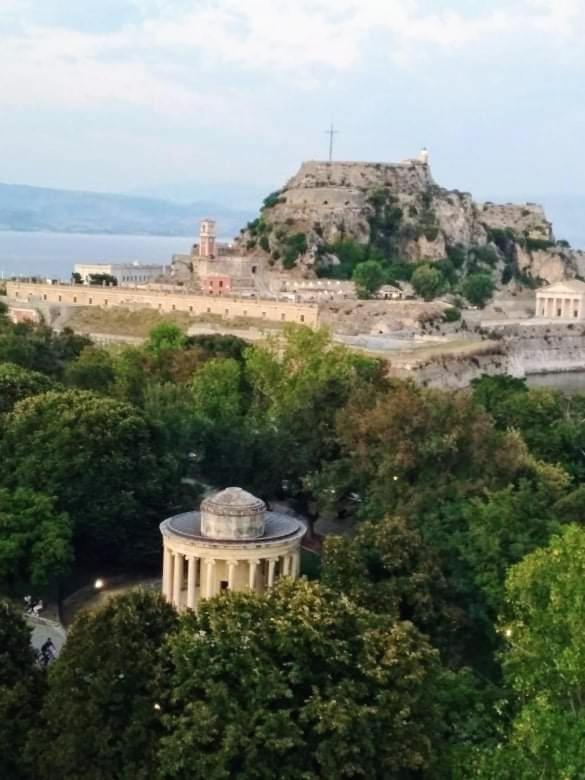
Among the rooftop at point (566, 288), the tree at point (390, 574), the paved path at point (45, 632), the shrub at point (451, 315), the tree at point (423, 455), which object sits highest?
the rooftop at point (566, 288)

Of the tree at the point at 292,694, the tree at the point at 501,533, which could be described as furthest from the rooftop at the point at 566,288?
the tree at the point at 292,694

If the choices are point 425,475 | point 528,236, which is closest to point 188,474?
point 425,475

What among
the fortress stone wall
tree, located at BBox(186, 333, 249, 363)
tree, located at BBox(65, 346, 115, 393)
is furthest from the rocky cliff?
tree, located at BBox(65, 346, 115, 393)

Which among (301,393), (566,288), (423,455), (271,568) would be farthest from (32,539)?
(566,288)

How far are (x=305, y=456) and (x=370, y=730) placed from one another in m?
18.2

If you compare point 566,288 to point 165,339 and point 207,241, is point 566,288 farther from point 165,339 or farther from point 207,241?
point 165,339

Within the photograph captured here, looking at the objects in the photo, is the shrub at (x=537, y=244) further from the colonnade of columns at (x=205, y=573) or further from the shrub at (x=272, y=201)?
the colonnade of columns at (x=205, y=573)

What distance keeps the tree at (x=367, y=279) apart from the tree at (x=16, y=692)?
62.6 meters

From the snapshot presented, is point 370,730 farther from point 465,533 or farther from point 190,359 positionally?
point 190,359

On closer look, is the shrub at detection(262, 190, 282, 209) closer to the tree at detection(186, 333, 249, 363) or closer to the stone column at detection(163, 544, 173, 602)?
the tree at detection(186, 333, 249, 363)

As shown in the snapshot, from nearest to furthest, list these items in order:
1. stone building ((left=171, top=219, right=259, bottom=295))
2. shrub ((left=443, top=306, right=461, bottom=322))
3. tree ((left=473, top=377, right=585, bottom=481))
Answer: tree ((left=473, top=377, right=585, bottom=481)) < shrub ((left=443, top=306, right=461, bottom=322)) < stone building ((left=171, top=219, right=259, bottom=295))

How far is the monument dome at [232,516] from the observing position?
78.3ft

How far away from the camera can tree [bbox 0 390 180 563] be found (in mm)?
28953

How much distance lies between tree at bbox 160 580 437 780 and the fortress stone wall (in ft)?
160
